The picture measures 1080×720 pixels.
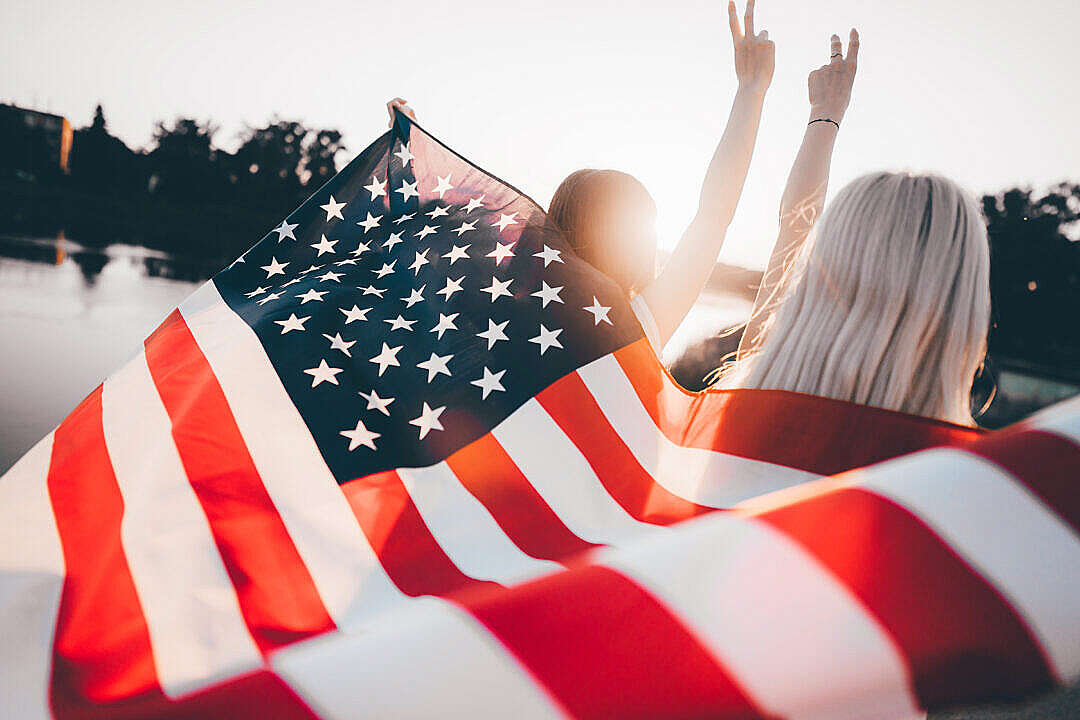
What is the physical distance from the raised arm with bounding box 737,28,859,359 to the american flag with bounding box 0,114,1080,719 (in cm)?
50

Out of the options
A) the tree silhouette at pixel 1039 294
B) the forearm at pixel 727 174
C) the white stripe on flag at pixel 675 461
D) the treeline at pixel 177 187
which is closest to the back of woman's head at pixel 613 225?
the forearm at pixel 727 174

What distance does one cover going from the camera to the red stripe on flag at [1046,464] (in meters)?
0.66

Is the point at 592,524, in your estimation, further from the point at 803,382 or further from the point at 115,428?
the point at 115,428

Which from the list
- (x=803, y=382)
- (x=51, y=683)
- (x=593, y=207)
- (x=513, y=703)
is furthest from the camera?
(x=593, y=207)

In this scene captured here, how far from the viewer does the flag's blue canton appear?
1.86 m

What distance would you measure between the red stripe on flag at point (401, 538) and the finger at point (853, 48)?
2.20 metres

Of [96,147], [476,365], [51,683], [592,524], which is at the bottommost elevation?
[96,147]

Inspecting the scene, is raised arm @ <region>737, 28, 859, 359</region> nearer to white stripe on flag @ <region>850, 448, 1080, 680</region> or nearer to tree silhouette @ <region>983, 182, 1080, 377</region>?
white stripe on flag @ <region>850, 448, 1080, 680</region>

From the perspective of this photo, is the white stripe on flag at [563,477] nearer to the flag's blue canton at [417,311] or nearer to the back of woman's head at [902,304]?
the flag's blue canton at [417,311]

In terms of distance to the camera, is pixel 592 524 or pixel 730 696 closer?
pixel 730 696

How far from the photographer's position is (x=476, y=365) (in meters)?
1.97

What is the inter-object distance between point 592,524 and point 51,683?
1.19 metres

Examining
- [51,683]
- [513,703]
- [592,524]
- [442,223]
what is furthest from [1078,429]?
[442,223]

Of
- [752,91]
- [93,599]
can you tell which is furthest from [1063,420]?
[752,91]
